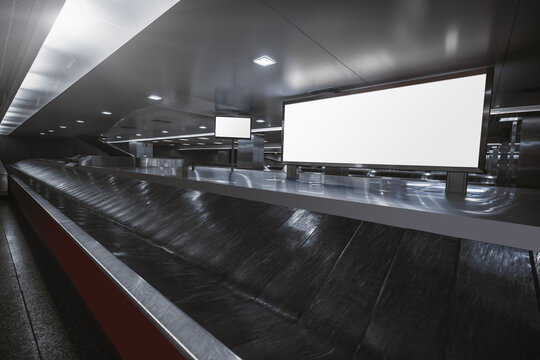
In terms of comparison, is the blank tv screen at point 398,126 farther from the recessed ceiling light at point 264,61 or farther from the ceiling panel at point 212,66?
the recessed ceiling light at point 264,61

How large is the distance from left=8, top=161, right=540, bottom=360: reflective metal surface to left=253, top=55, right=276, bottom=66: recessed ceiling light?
1.77 m

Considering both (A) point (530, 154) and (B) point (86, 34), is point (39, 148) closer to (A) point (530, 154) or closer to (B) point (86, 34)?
(B) point (86, 34)

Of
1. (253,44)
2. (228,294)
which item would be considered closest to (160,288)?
(228,294)

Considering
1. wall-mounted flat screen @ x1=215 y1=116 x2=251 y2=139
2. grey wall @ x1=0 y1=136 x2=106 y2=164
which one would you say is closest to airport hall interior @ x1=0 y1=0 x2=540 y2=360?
wall-mounted flat screen @ x1=215 y1=116 x2=251 y2=139

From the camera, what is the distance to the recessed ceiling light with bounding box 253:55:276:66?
297cm

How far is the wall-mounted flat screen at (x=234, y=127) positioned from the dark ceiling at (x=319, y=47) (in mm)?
514

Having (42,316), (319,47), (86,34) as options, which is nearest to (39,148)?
(86,34)

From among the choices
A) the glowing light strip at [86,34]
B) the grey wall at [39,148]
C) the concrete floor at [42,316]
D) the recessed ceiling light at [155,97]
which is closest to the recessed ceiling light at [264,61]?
the glowing light strip at [86,34]

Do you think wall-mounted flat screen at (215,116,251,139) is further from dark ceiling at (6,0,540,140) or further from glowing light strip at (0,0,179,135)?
glowing light strip at (0,0,179,135)

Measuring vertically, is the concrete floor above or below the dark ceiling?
below

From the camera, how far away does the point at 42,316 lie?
2164 millimetres

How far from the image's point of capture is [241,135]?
13.8 feet

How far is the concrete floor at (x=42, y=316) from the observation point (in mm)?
1765

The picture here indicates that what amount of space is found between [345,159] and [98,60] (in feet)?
10.7
